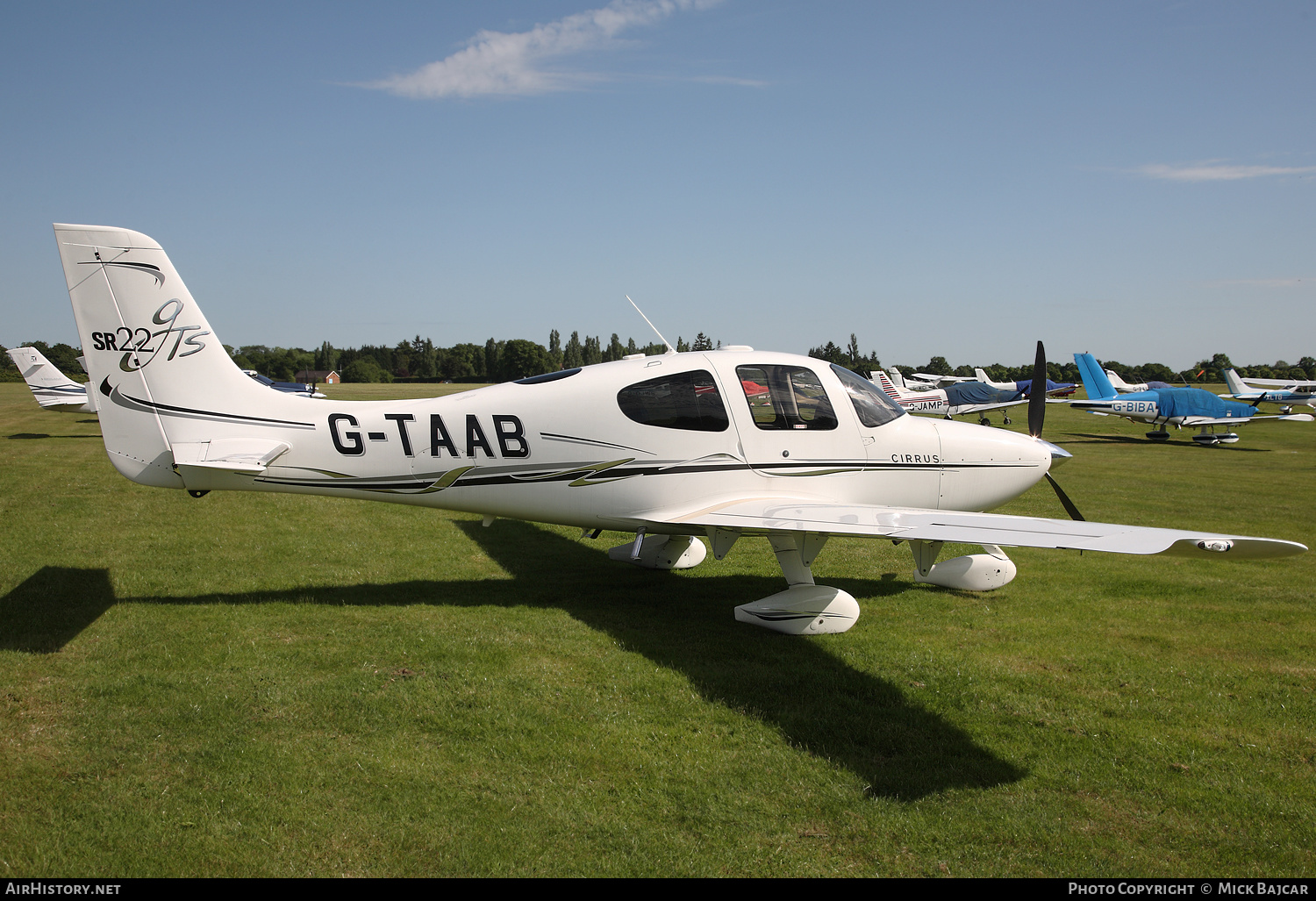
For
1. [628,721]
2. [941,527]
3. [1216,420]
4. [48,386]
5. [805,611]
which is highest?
[48,386]

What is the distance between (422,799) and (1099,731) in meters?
4.23

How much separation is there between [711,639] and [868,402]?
292cm

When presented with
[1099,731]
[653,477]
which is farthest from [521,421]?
[1099,731]

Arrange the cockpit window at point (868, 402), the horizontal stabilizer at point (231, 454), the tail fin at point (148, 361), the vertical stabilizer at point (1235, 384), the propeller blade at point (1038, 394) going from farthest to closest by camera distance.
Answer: the vertical stabilizer at point (1235, 384)
the propeller blade at point (1038, 394)
the cockpit window at point (868, 402)
the horizontal stabilizer at point (231, 454)
the tail fin at point (148, 361)

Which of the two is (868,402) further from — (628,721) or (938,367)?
(938,367)

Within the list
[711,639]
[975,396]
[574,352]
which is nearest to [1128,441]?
[975,396]

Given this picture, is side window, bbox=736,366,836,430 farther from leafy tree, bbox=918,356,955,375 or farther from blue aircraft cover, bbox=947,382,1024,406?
leafy tree, bbox=918,356,955,375

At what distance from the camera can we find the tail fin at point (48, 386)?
23.7 meters

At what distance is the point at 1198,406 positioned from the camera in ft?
90.8

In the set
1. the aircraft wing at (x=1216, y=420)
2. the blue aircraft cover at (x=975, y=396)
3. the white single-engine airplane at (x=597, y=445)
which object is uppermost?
the white single-engine airplane at (x=597, y=445)

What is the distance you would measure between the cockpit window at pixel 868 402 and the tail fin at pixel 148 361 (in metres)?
5.24

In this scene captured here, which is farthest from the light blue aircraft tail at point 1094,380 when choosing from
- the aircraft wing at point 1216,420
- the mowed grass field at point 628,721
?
the mowed grass field at point 628,721

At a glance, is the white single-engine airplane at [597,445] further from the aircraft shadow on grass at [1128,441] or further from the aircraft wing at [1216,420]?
the aircraft wing at [1216,420]

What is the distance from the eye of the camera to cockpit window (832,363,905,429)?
24.8 feet
